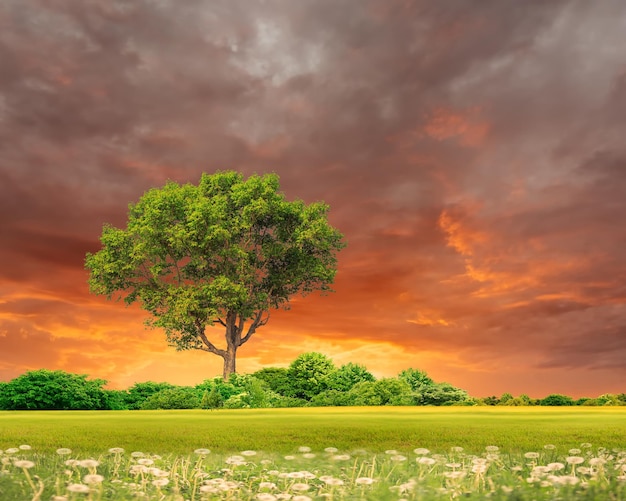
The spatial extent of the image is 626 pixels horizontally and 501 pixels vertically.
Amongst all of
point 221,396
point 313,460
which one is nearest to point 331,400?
point 221,396

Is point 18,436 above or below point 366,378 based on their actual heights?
below

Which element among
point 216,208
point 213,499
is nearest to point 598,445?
point 213,499

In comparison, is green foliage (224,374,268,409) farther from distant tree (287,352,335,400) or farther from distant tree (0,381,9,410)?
distant tree (0,381,9,410)

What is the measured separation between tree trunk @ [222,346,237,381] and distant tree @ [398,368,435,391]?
11.6 m

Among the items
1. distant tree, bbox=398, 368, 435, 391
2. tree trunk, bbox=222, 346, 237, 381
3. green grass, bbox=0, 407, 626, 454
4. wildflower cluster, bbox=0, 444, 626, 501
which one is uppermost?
tree trunk, bbox=222, 346, 237, 381

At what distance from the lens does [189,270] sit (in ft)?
129

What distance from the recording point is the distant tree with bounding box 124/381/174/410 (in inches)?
1240

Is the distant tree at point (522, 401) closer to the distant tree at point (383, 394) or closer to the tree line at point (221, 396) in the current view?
the tree line at point (221, 396)

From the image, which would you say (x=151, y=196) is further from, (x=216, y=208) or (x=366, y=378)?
(x=366, y=378)

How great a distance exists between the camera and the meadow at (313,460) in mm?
5754

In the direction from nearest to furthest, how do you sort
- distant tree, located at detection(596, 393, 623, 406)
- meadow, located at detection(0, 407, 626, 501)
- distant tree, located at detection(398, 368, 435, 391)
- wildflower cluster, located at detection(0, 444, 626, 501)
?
wildflower cluster, located at detection(0, 444, 626, 501) → meadow, located at detection(0, 407, 626, 501) → distant tree, located at detection(596, 393, 623, 406) → distant tree, located at detection(398, 368, 435, 391)

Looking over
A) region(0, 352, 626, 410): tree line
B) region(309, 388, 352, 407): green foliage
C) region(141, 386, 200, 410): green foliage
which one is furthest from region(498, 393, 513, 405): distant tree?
region(141, 386, 200, 410): green foliage

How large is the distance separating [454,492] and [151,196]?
36175 millimetres

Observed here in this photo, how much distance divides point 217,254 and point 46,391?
43.9ft
